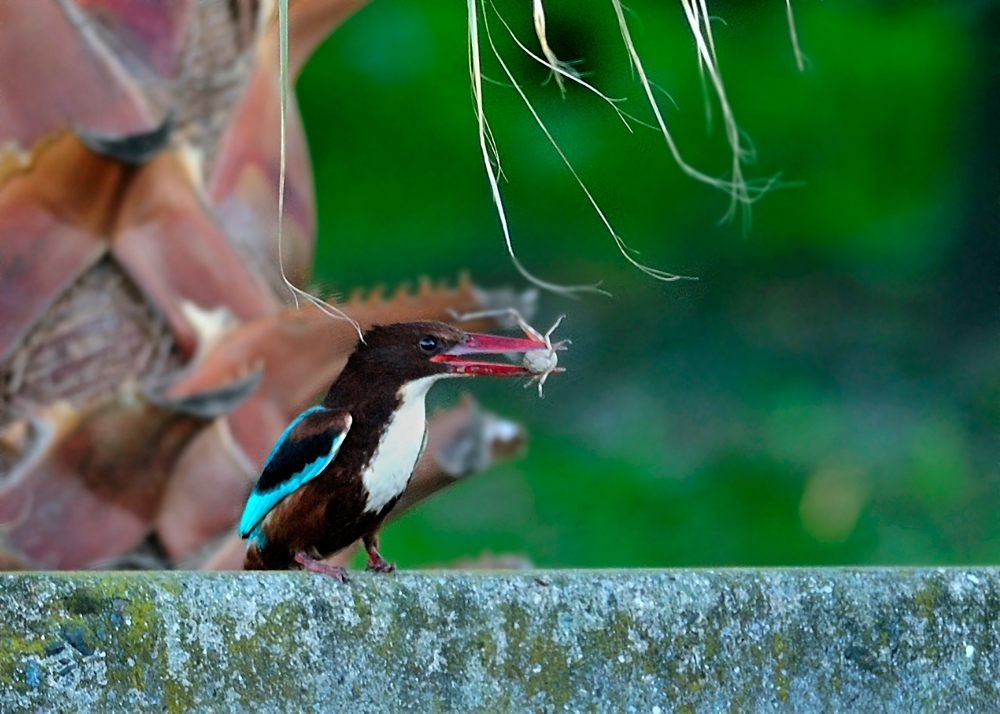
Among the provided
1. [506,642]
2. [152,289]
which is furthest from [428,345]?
[152,289]

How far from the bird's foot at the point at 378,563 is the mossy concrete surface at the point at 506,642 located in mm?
201

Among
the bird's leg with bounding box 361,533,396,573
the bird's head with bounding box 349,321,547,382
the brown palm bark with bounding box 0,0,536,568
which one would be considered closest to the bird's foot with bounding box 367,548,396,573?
the bird's leg with bounding box 361,533,396,573

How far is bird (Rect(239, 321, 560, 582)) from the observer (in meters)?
1.14

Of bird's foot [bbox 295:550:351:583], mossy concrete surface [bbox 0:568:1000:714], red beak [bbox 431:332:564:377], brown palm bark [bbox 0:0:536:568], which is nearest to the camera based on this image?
mossy concrete surface [bbox 0:568:1000:714]

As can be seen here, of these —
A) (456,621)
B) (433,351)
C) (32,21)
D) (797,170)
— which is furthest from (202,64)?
(797,170)

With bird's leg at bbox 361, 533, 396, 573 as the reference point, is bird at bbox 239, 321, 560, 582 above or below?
above

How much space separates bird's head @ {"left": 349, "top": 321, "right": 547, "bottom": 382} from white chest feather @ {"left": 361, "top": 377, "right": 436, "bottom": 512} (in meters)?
0.01

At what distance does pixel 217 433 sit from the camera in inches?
62.3

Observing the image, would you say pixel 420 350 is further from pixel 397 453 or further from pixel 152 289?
pixel 152 289

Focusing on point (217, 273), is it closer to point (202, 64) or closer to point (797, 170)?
point (202, 64)

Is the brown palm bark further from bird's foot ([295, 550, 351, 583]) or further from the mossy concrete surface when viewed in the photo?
the mossy concrete surface

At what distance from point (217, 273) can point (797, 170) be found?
4.61 ft

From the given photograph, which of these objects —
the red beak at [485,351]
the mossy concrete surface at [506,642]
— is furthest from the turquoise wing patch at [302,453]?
the mossy concrete surface at [506,642]

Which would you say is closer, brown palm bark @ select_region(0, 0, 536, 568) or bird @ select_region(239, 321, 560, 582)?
bird @ select_region(239, 321, 560, 582)
